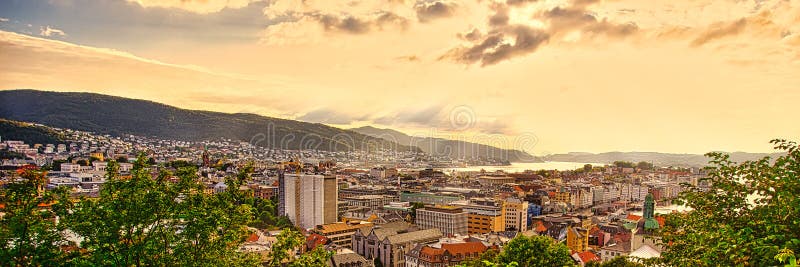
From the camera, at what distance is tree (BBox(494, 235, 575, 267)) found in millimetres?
14761

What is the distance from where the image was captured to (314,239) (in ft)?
98.3

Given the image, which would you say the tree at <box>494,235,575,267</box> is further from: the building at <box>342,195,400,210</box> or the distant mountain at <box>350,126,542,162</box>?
the distant mountain at <box>350,126,542,162</box>

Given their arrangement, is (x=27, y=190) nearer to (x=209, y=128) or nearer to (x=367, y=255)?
(x=367, y=255)

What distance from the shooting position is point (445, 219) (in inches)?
1495

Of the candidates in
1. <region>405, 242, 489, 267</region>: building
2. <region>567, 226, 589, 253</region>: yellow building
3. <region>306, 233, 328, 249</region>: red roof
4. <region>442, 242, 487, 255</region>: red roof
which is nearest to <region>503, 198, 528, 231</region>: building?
<region>567, 226, 589, 253</region>: yellow building

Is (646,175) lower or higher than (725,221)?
lower

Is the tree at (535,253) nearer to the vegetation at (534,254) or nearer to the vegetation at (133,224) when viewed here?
the vegetation at (534,254)

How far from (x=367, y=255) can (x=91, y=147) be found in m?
56.3

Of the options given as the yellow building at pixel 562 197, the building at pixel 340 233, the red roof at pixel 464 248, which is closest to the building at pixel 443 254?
the red roof at pixel 464 248

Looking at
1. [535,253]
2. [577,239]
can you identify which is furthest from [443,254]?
[535,253]

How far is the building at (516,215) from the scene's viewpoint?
39.8 m

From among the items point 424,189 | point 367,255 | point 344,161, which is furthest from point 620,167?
point 367,255

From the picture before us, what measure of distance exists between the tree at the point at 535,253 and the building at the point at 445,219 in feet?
72.4

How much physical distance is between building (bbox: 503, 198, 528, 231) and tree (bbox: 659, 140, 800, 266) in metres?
33.7
